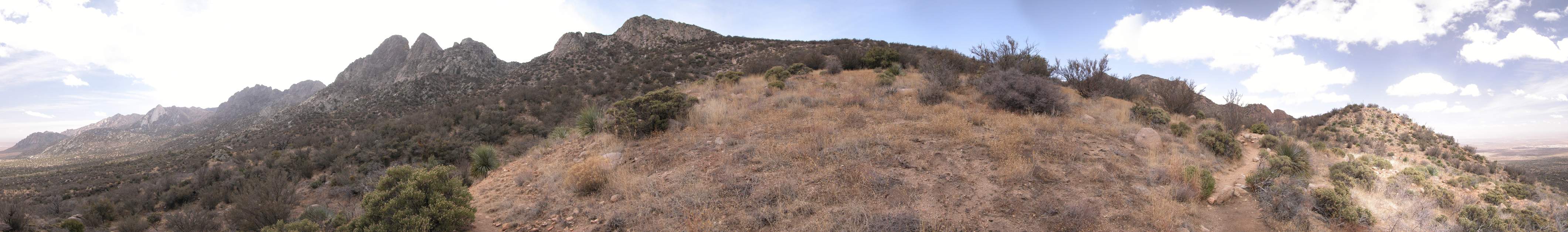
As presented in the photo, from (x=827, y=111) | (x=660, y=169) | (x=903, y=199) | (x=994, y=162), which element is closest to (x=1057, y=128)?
(x=994, y=162)

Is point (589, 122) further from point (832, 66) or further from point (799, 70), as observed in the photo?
point (832, 66)

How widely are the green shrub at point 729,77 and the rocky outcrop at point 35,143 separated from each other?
7149 centimetres

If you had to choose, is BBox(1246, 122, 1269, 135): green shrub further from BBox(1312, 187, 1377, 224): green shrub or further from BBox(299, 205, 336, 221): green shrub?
BBox(299, 205, 336, 221): green shrub

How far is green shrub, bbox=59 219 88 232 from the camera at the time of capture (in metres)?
7.71

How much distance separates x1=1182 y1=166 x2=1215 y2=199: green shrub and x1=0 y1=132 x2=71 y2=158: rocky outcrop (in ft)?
278

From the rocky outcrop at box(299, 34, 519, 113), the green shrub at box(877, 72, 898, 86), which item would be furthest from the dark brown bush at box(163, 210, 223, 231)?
the rocky outcrop at box(299, 34, 519, 113)

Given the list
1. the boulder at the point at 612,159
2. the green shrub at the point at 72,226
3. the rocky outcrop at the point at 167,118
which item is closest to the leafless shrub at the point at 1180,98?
the boulder at the point at 612,159

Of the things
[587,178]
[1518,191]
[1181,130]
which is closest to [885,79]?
[1181,130]

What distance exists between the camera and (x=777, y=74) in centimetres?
1830

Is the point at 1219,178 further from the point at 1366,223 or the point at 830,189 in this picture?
the point at 830,189

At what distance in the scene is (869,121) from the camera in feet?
29.2

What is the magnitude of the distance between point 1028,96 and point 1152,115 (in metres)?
2.97

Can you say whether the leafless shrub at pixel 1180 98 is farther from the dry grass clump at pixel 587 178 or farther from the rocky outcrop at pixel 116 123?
the rocky outcrop at pixel 116 123

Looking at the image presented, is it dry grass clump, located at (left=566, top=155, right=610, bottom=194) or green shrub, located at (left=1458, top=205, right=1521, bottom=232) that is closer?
green shrub, located at (left=1458, top=205, right=1521, bottom=232)
